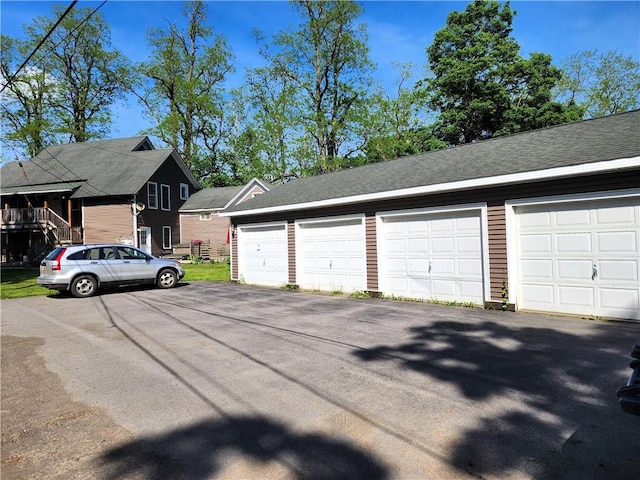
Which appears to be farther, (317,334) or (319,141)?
(319,141)

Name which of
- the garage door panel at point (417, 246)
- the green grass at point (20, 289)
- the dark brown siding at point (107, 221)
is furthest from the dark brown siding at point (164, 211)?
the garage door panel at point (417, 246)

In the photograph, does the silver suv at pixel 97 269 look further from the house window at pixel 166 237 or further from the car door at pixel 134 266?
the house window at pixel 166 237

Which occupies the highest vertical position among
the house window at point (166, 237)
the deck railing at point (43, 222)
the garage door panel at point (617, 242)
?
the deck railing at point (43, 222)

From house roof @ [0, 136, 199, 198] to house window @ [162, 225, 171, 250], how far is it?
412 centimetres

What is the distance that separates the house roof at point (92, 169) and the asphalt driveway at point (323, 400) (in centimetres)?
2099

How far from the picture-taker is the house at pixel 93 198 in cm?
2548

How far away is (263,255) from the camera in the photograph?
14375 millimetres

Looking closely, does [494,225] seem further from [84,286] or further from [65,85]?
[65,85]

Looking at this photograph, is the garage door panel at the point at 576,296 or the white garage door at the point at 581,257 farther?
the garage door panel at the point at 576,296

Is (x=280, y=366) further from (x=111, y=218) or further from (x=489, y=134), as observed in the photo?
(x=489, y=134)

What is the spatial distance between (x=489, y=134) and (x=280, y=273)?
71.2ft

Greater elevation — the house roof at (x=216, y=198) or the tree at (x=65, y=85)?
the tree at (x=65, y=85)

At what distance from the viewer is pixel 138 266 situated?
43.2 feet

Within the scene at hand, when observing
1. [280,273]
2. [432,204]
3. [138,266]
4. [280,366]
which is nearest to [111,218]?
[138,266]
